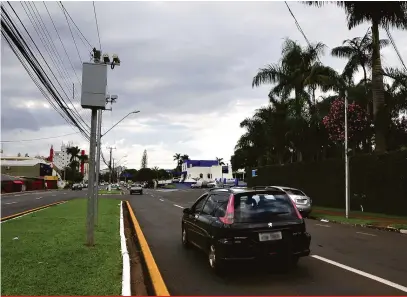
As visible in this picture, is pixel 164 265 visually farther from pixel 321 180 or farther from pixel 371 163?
pixel 321 180

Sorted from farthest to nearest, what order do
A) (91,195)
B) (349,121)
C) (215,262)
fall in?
1. (349,121)
2. (91,195)
3. (215,262)

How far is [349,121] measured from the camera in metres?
24.3

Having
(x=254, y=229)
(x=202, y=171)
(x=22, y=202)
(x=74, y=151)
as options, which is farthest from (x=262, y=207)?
(x=74, y=151)

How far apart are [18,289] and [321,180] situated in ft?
77.7

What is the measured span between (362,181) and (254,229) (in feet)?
56.4

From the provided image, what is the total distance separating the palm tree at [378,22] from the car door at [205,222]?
1471cm

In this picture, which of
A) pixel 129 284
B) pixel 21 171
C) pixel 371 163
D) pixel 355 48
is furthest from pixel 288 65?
pixel 21 171

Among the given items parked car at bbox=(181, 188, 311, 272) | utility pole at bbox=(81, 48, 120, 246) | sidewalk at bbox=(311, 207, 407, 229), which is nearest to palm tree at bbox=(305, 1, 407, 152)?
sidewalk at bbox=(311, 207, 407, 229)

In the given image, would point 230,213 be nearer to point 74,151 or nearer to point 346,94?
point 346,94

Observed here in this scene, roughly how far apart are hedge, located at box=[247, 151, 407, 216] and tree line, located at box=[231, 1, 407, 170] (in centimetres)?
129

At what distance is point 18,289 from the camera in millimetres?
5816

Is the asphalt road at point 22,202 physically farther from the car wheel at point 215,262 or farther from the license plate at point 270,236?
the license plate at point 270,236

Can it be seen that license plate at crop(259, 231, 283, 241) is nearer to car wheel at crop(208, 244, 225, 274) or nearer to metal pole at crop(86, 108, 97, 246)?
car wheel at crop(208, 244, 225, 274)

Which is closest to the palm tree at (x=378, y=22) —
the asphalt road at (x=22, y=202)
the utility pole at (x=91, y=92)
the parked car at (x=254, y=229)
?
the utility pole at (x=91, y=92)
